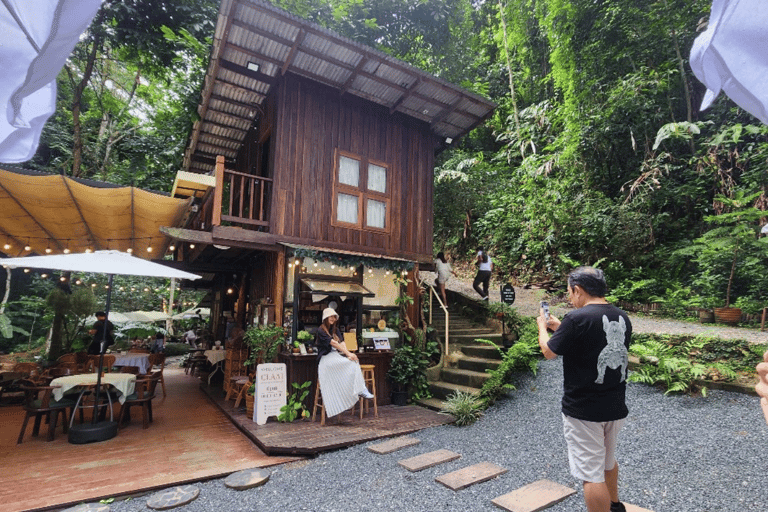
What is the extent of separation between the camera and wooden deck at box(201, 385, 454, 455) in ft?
17.1

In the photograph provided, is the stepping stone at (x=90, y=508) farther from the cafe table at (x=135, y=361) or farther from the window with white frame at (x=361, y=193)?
the window with white frame at (x=361, y=193)

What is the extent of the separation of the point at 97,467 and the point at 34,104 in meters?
4.91

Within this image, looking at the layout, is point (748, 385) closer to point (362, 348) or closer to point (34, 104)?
point (362, 348)

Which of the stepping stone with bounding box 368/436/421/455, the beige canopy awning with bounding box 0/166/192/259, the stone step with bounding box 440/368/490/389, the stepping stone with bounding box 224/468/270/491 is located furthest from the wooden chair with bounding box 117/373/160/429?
the stone step with bounding box 440/368/490/389

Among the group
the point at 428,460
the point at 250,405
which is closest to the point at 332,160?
the point at 250,405

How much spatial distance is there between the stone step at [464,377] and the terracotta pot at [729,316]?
557 cm

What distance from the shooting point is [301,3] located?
1220cm

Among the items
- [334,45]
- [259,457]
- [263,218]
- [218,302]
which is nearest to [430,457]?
[259,457]

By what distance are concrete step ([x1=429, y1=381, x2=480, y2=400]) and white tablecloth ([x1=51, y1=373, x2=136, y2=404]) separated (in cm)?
524

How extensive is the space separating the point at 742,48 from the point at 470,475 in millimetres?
4271

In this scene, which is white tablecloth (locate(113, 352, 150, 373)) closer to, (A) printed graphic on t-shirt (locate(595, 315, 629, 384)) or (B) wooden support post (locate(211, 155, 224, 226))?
(B) wooden support post (locate(211, 155, 224, 226))

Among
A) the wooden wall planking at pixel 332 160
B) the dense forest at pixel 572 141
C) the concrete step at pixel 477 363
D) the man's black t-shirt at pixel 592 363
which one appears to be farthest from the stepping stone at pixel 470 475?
the dense forest at pixel 572 141

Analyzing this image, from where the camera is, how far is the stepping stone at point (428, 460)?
14.9ft

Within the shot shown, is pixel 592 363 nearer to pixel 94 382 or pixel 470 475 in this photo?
pixel 470 475
